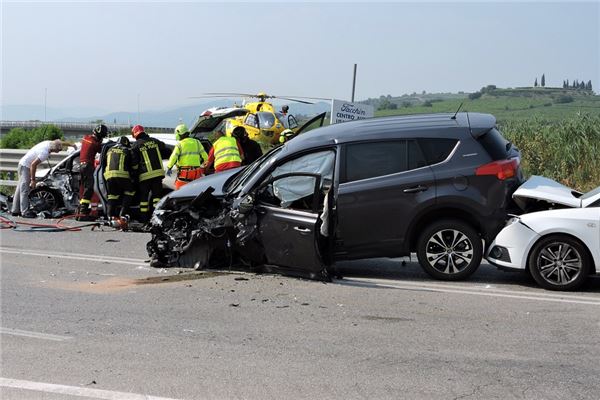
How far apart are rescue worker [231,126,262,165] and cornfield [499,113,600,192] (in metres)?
7.35

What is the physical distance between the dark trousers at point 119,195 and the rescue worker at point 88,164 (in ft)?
3.03

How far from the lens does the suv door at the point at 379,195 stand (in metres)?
8.77

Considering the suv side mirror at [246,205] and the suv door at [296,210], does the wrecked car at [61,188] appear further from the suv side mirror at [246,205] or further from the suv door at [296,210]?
the suv door at [296,210]

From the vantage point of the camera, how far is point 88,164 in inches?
555

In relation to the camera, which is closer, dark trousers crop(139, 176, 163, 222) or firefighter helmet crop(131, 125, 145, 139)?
firefighter helmet crop(131, 125, 145, 139)

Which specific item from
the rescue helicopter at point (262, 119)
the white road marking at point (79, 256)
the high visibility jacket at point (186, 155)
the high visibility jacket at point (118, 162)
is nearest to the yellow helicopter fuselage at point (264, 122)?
the rescue helicopter at point (262, 119)

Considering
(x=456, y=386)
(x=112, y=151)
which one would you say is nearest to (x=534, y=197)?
(x=456, y=386)

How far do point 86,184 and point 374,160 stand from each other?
7.20 meters

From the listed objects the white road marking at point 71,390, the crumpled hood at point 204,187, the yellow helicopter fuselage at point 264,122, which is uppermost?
the yellow helicopter fuselage at point 264,122

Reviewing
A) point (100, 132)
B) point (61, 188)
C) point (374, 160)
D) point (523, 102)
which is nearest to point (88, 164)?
point (100, 132)

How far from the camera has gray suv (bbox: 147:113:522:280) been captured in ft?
28.5

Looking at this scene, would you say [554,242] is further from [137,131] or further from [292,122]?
[292,122]

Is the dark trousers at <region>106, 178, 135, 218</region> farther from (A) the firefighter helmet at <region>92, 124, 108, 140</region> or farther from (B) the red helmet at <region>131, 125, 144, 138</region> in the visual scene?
(A) the firefighter helmet at <region>92, 124, 108, 140</region>

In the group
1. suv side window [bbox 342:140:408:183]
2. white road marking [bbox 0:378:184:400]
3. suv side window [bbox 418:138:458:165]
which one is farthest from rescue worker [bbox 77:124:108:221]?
white road marking [bbox 0:378:184:400]
